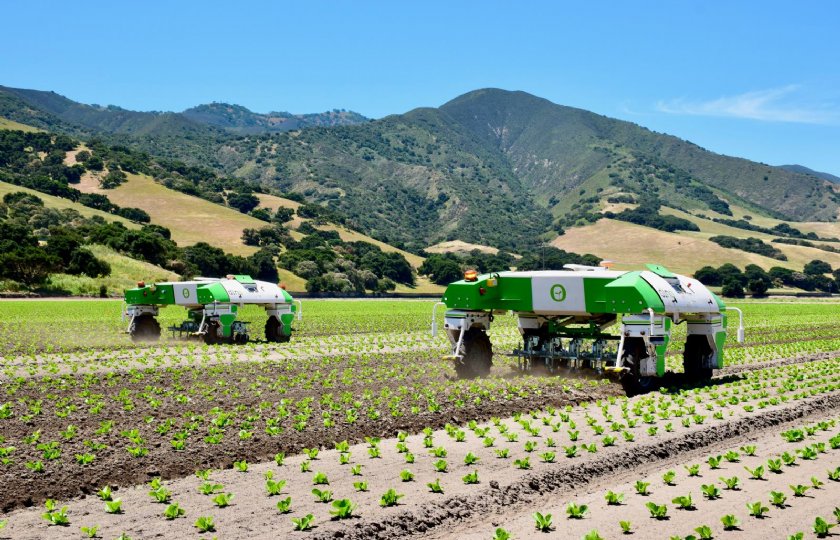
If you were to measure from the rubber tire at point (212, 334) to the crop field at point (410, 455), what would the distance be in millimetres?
8465

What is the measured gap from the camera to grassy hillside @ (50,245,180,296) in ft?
252

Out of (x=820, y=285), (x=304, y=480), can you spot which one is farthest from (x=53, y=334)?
(x=820, y=285)

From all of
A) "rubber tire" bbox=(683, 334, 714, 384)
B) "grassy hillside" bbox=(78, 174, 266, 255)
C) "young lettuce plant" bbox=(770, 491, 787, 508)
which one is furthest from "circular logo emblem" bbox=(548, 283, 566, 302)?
"grassy hillside" bbox=(78, 174, 266, 255)

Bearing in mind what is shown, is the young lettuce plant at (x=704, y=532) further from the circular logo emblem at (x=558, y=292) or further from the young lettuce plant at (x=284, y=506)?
the circular logo emblem at (x=558, y=292)

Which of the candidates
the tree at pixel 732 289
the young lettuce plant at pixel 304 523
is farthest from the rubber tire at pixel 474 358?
the tree at pixel 732 289

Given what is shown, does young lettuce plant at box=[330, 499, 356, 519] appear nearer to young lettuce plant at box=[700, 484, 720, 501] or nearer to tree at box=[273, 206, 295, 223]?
young lettuce plant at box=[700, 484, 720, 501]

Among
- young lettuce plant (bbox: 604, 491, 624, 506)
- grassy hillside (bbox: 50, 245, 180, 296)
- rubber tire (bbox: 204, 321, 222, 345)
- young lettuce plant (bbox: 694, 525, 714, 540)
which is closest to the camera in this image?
young lettuce plant (bbox: 694, 525, 714, 540)

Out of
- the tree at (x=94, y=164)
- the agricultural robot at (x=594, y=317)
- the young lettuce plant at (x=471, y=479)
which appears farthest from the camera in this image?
the tree at (x=94, y=164)

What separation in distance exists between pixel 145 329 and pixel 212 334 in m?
5.87

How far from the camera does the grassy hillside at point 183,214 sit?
125 m

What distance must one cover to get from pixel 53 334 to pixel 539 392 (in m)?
27.7

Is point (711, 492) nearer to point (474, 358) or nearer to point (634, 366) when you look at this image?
point (634, 366)

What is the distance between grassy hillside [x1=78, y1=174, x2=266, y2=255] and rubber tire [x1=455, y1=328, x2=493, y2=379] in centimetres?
9963

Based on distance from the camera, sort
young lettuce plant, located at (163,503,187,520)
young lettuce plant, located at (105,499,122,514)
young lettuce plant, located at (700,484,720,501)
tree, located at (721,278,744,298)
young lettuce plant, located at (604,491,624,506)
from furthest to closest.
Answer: tree, located at (721,278,744,298)
young lettuce plant, located at (700,484,720,501)
young lettuce plant, located at (604,491,624,506)
young lettuce plant, located at (105,499,122,514)
young lettuce plant, located at (163,503,187,520)
